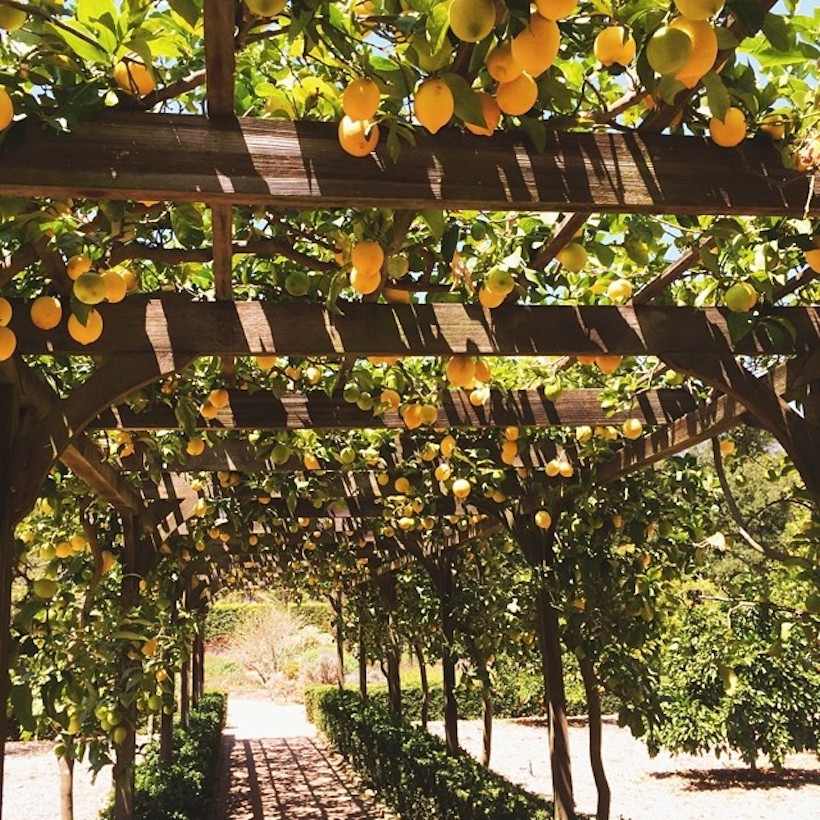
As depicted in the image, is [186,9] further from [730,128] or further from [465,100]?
[730,128]

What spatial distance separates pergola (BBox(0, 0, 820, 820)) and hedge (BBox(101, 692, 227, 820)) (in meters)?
2.30

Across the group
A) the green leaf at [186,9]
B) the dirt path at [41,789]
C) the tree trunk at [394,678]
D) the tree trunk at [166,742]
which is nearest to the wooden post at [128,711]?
the tree trunk at [166,742]

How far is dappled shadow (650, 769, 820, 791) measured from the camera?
9.62 m

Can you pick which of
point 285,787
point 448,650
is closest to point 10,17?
point 448,650

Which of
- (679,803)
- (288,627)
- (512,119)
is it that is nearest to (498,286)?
(512,119)

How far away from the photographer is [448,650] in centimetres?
751

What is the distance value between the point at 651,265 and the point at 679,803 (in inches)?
310

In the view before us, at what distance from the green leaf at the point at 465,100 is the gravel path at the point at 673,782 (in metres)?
8.22

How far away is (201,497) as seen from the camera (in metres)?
5.64

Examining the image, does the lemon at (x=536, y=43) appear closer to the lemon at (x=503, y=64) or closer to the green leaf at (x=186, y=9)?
the lemon at (x=503, y=64)

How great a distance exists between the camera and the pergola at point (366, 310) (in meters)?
1.47

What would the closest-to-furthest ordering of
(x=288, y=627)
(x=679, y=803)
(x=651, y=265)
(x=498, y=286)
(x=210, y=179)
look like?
(x=210, y=179) → (x=498, y=286) → (x=651, y=265) → (x=679, y=803) → (x=288, y=627)

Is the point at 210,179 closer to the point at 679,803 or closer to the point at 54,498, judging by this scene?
the point at 54,498

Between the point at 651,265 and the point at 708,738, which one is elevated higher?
the point at 651,265
